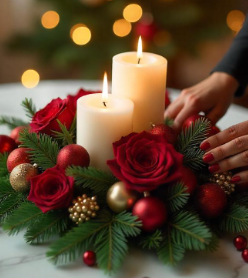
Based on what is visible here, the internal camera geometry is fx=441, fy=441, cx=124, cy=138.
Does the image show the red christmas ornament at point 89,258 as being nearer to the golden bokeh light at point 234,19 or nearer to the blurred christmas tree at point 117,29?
the blurred christmas tree at point 117,29

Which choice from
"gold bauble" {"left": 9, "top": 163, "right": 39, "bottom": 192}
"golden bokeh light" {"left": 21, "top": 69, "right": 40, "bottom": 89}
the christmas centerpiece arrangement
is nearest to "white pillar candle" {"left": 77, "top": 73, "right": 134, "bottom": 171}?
the christmas centerpiece arrangement

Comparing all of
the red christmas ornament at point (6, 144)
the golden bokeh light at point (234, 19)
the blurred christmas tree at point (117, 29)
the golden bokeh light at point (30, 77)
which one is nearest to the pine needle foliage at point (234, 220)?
the red christmas ornament at point (6, 144)

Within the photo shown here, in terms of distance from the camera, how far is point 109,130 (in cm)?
76

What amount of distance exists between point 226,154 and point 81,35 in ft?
5.59

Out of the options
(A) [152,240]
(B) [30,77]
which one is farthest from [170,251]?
(B) [30,77]

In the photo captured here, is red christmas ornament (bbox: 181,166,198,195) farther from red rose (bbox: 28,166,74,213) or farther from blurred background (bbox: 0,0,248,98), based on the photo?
blurred background (bbox: 0,0,248,98)

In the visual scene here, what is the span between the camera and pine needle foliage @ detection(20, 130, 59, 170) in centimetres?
78

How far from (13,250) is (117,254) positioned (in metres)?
0.17

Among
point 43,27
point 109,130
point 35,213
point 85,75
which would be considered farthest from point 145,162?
point 43,27

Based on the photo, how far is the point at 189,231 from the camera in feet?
2.14

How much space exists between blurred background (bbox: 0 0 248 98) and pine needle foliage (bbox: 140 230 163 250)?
169cm

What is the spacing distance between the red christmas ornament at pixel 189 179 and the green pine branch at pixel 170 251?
0.09m

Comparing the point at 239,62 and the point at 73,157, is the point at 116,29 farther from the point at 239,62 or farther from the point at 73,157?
the point at 73,157

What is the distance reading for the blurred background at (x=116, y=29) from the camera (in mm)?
2275
